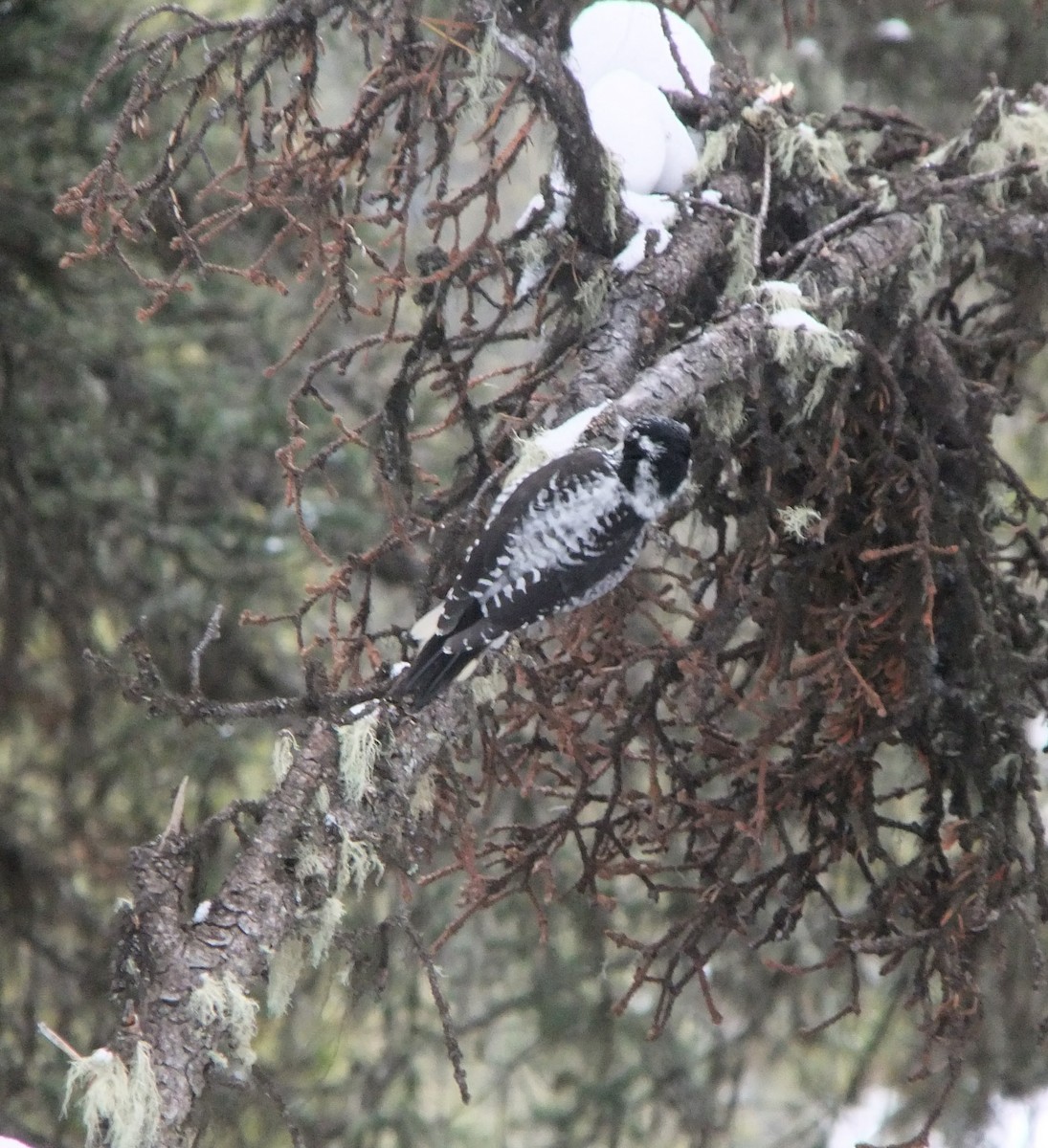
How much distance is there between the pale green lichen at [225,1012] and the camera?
2.10m

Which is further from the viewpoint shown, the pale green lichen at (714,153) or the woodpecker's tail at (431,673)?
the pale green lichen at (714,153)

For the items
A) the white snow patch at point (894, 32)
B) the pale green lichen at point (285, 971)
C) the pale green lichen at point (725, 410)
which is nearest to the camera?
the pale green lichen at point (285, 971)

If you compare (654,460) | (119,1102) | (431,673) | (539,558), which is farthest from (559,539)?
(119,1102)

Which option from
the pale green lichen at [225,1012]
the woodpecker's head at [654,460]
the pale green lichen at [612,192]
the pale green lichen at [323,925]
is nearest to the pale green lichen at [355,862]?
the pale green lichen at [323,925]

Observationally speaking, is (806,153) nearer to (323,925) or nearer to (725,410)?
(725,410)

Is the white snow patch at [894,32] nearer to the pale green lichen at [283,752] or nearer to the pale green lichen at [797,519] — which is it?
the pale green lichen at [797,519]

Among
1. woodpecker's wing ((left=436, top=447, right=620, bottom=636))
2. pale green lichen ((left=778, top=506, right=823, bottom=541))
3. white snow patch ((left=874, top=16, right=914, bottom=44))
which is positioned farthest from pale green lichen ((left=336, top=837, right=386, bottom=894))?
white snow patch ((left=874, top=16, right=914, bottom=44))

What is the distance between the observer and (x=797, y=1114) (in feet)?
19.8

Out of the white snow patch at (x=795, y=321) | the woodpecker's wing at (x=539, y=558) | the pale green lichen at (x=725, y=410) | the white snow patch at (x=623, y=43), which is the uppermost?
the white snow patch at (x=623, y=43)

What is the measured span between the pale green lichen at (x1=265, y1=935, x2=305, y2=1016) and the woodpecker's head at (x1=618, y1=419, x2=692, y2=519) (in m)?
1.11

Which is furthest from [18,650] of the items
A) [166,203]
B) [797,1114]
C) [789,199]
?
[797,1114]

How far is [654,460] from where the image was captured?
2941mm

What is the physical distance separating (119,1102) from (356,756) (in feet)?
2.15

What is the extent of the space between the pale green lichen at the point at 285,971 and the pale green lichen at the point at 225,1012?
341 mm
